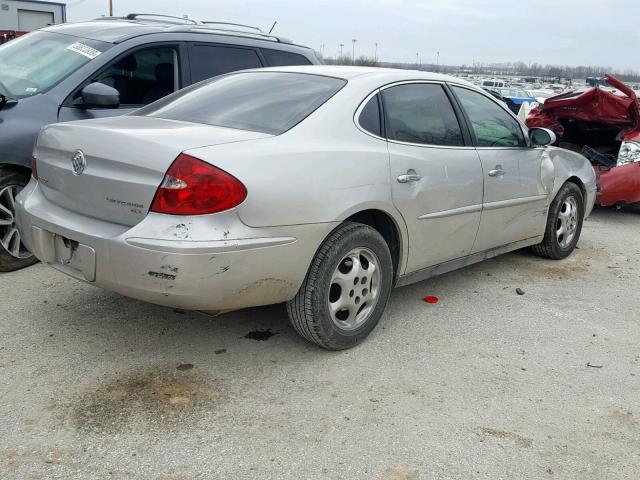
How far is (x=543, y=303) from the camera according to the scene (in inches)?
187

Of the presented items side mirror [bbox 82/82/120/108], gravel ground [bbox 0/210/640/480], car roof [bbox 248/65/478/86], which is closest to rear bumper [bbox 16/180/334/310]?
gravel ground [bbox 0/210/640/480]

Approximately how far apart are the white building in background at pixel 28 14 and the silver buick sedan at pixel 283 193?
28.7m

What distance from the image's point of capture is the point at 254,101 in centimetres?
375

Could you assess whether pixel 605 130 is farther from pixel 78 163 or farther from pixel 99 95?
pixel 78 163

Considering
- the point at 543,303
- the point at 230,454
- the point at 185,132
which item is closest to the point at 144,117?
the point at 185,132

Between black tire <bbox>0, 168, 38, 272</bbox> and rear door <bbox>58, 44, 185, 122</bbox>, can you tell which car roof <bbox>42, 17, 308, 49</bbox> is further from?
black tire <bbox>0, 168, 38, 272</bbox>

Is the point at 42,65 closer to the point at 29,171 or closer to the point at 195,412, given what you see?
the point at 29,171

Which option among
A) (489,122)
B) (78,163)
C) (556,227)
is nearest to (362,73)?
(489,122)

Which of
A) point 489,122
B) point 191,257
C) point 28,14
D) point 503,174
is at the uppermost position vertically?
point 28,14

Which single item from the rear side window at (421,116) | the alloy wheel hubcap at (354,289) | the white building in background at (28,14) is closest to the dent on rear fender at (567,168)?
the rear side window at (421,116)

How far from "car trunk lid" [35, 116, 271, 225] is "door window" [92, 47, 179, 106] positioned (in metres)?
1.60

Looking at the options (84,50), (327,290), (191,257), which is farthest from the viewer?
(84,50)

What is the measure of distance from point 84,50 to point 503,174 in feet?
10.8

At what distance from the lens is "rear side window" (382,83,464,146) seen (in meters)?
3.94
